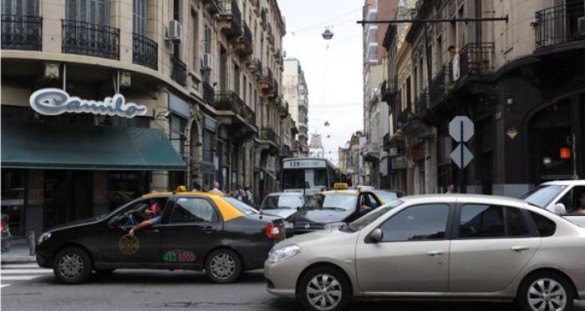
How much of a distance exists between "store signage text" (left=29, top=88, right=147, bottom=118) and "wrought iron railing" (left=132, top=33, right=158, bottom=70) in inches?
80.5

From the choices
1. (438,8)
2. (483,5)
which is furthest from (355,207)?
(438,8)

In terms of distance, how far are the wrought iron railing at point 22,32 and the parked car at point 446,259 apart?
11999mm

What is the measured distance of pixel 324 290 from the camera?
7.50 metres

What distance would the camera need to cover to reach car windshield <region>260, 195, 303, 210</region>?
18.6 m

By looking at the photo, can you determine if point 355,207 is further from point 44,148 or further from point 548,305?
point 44,148

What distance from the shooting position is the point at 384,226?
7.59m

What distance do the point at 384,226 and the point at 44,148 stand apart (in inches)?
467

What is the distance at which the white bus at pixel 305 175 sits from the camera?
30.6 metres

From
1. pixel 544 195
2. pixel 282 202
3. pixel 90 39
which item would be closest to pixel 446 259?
pixel 544 195

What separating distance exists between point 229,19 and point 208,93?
4.51 m

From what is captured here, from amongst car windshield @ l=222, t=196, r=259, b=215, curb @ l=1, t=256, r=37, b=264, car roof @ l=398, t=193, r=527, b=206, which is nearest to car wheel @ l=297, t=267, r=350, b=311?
car roof @ l=398, t=193, r=527, b=206

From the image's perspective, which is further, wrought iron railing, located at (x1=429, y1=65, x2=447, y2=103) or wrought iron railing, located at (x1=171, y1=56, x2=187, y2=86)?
wrought iron railing, located at (x1=429, y1=65, x2=447, y2=103)

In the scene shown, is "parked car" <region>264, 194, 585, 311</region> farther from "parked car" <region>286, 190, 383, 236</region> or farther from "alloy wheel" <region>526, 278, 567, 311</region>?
"parked car" <region>286, 190, 383, 236</region>

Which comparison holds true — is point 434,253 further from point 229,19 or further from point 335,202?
point 229,19
